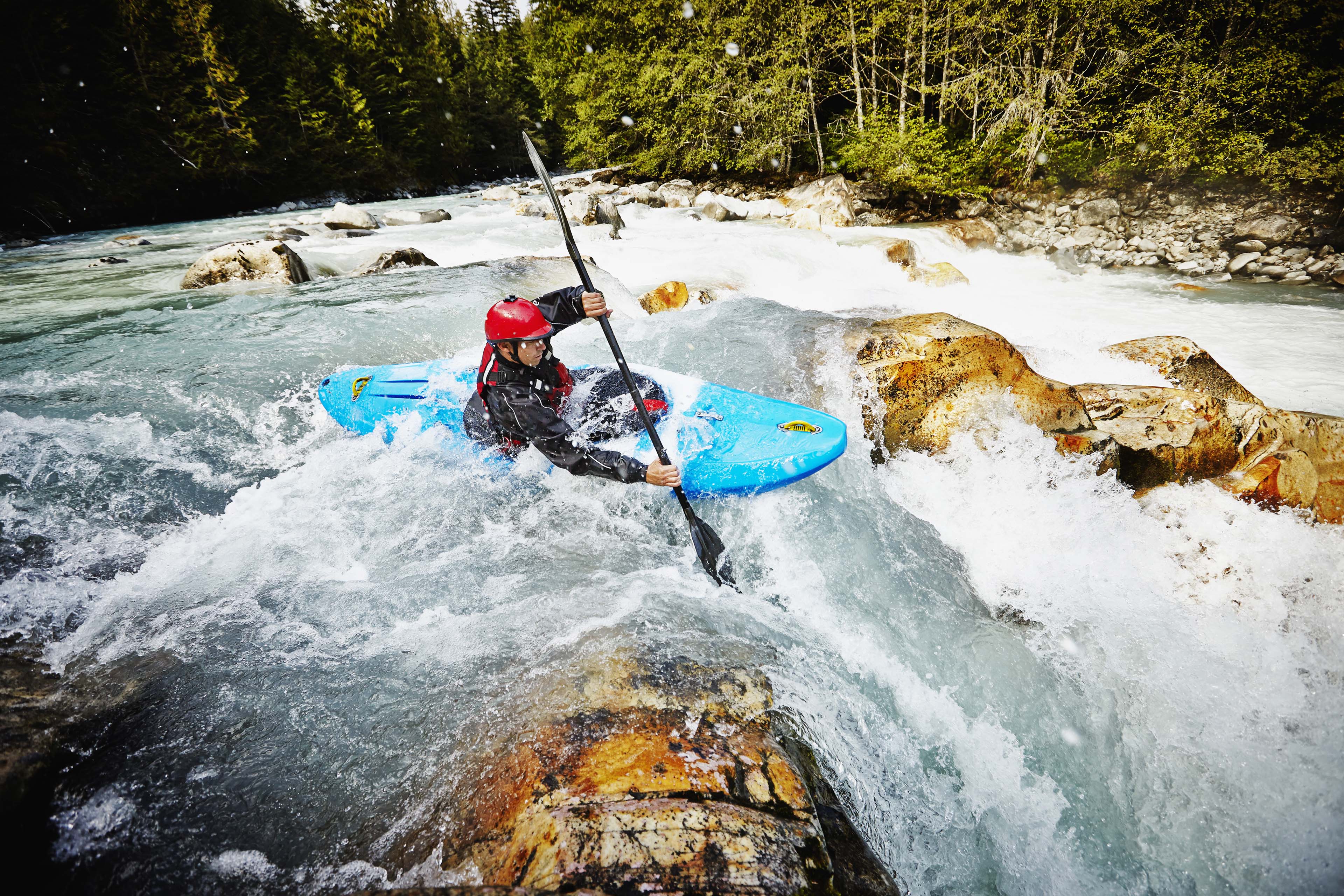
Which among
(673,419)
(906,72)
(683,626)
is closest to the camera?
(683,626)

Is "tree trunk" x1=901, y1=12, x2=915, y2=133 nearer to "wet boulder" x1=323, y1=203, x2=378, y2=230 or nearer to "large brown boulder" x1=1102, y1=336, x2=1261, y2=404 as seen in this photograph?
"large brown boulder" x1=1102, y1=336, x2=1261, y2=404

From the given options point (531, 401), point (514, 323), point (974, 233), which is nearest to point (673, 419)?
point (531, 401)

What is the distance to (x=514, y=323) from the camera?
278cm

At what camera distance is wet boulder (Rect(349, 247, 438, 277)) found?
8.21 m

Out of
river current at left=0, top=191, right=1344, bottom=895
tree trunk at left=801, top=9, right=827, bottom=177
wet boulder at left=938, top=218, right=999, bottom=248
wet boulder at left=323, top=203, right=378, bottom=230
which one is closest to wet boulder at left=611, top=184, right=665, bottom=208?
tree trunk at left=801, top=9, right=827, bottom=177

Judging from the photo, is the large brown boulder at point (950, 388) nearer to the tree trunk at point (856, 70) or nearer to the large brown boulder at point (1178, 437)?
the large brown boulder at point (1178, 437)

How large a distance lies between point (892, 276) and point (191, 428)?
897 centimetres

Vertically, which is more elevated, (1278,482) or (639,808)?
(639,808)

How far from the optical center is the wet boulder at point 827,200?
12359 millimetres

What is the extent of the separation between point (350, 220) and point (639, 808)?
51.1 feet

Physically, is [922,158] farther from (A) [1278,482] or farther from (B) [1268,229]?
(A) [1278,482]

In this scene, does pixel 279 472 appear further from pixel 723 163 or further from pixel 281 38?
pixel 281 38

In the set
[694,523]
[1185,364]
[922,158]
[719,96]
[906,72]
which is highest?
[719,96]

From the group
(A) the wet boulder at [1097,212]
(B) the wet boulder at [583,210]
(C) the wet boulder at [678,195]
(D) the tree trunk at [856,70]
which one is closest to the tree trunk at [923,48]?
(D) the tree trunk at [856,70]
